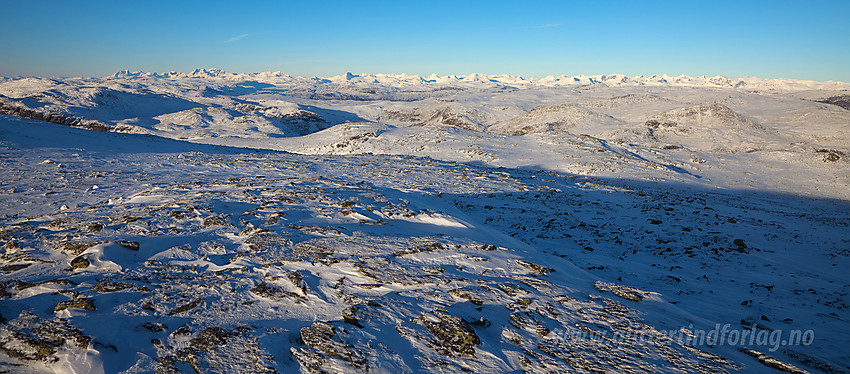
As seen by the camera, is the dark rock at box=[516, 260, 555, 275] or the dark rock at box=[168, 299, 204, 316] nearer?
the dark rock at box=[168, 299, 204, 316]

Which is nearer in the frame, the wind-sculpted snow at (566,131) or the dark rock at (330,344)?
the dark rock at (330,344)

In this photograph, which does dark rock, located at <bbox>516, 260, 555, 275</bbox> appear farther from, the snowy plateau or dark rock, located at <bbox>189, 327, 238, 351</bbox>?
dark rock, located at <bbox>189, 327, 238, 351</bbox>

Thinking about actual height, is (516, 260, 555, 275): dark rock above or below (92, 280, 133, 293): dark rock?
below

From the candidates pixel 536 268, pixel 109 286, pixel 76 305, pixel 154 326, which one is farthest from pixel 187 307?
pixel 536 268

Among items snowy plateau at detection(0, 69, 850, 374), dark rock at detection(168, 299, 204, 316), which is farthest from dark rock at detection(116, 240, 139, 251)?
dark rock at detection(168, 299, 204, 316)

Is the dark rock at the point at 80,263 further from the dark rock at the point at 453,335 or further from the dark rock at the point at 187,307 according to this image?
the dark rock at the point at 453,335

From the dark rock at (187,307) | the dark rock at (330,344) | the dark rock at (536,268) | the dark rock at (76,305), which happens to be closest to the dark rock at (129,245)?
the dark rock at (76,305)

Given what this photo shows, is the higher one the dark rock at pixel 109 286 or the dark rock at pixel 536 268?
the dark rock at pixel 109 286

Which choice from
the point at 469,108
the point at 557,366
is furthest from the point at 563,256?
the point at 469,108

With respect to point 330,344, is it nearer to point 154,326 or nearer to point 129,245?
point 154,326

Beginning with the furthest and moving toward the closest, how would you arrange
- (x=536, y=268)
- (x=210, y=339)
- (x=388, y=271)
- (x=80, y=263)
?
1. (x=536, y=268)
2. (x=388, y=271)
3. (x=80, y=263)
4. (x=210, y=339)

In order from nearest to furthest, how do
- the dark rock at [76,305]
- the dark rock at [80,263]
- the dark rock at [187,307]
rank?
1. the dark rock at [76,305]
2. the dark rock at [187,307]
3. the dark rock at [80,263]

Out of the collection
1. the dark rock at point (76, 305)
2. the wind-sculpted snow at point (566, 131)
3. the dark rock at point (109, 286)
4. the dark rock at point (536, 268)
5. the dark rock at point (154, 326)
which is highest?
the wind-sculpted snow at point (566, 131)
